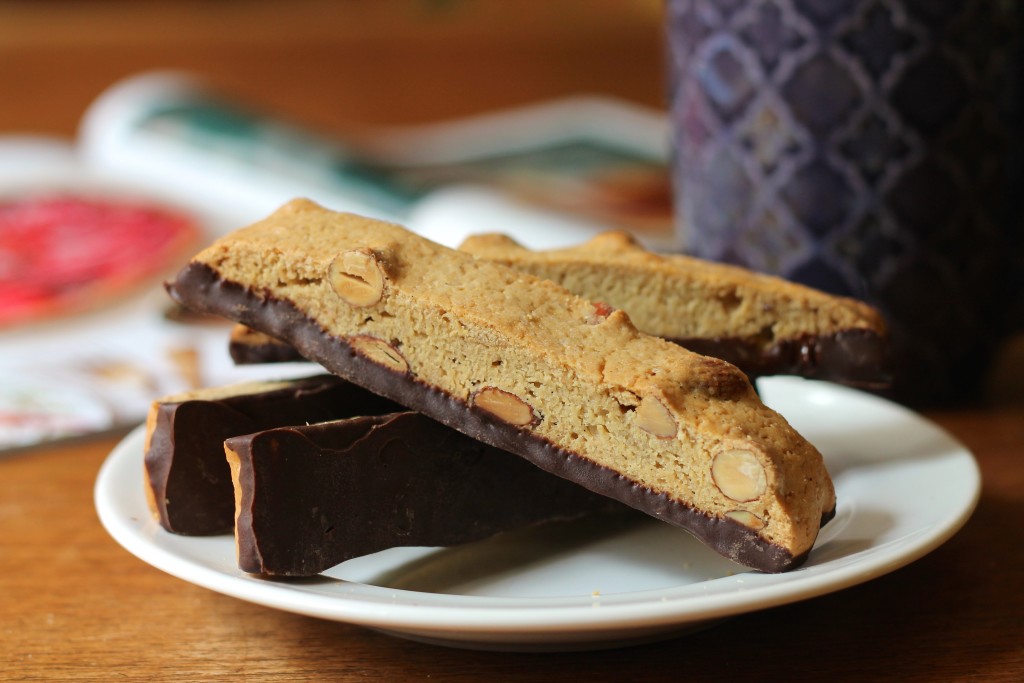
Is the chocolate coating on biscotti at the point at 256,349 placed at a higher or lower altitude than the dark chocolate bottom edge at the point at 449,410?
lower

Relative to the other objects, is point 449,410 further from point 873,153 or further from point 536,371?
point 873,153

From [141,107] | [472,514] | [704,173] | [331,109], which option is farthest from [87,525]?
[331,109]

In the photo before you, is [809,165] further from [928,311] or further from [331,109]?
[331,109]

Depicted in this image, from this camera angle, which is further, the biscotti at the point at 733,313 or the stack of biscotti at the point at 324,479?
the biscotti at the point at 733,313

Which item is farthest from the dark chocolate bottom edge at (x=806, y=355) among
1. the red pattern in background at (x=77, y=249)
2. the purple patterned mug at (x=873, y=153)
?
the red pattern in background at (x=77, y=249)

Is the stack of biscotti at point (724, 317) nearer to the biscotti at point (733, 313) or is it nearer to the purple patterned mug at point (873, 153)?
the biscotti at point (733, 313)

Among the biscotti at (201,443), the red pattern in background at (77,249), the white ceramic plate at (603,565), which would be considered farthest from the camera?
the red pattern in background at (77,249)

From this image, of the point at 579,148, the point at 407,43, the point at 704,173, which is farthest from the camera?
the point at 407,43

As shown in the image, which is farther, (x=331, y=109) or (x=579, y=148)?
(x=331, y=109)
